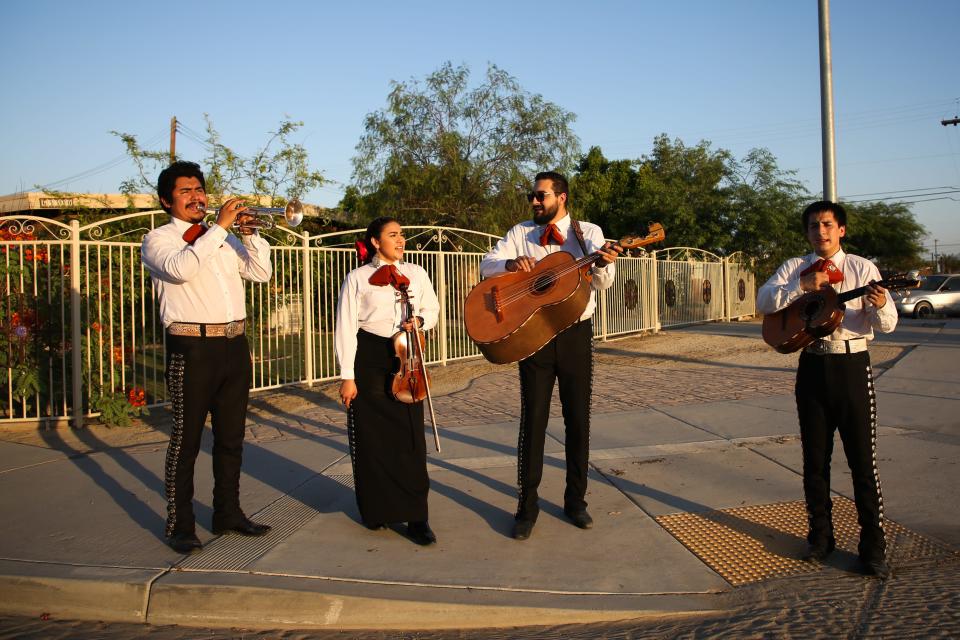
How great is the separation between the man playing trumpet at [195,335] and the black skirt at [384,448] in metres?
0.68

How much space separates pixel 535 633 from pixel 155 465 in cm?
404

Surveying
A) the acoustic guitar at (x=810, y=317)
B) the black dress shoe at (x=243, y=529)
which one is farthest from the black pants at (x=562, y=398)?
the black dress shoe at (x=243, y=529)

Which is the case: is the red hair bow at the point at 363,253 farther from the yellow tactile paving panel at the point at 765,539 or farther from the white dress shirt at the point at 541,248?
the yellow tactile paving panel at the point at 765,539

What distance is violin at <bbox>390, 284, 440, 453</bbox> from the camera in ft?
14.6

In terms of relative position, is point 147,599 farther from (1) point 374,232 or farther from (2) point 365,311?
(1) point 374,232

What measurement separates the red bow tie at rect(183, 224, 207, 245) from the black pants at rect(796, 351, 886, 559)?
128 inches

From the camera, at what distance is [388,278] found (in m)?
4.52

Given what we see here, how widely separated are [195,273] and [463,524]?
6.90 feet

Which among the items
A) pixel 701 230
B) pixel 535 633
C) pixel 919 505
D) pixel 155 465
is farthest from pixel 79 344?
pixel 701 230

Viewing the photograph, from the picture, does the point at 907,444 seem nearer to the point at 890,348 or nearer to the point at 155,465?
the point at 155,465

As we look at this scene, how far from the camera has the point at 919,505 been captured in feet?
15.9

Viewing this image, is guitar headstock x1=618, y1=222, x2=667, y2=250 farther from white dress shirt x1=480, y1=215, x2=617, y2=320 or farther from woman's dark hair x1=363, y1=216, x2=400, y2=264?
woman's dark hair x1=363, y1=216, x2=400, y2=264

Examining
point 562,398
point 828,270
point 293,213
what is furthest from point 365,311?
point 828,270

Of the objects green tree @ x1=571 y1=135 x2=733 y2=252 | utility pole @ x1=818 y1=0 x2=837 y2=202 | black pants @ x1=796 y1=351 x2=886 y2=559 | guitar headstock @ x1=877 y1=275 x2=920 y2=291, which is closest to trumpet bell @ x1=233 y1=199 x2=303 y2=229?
black pants @ x1=796 y1=351 x2=886 y2=559
